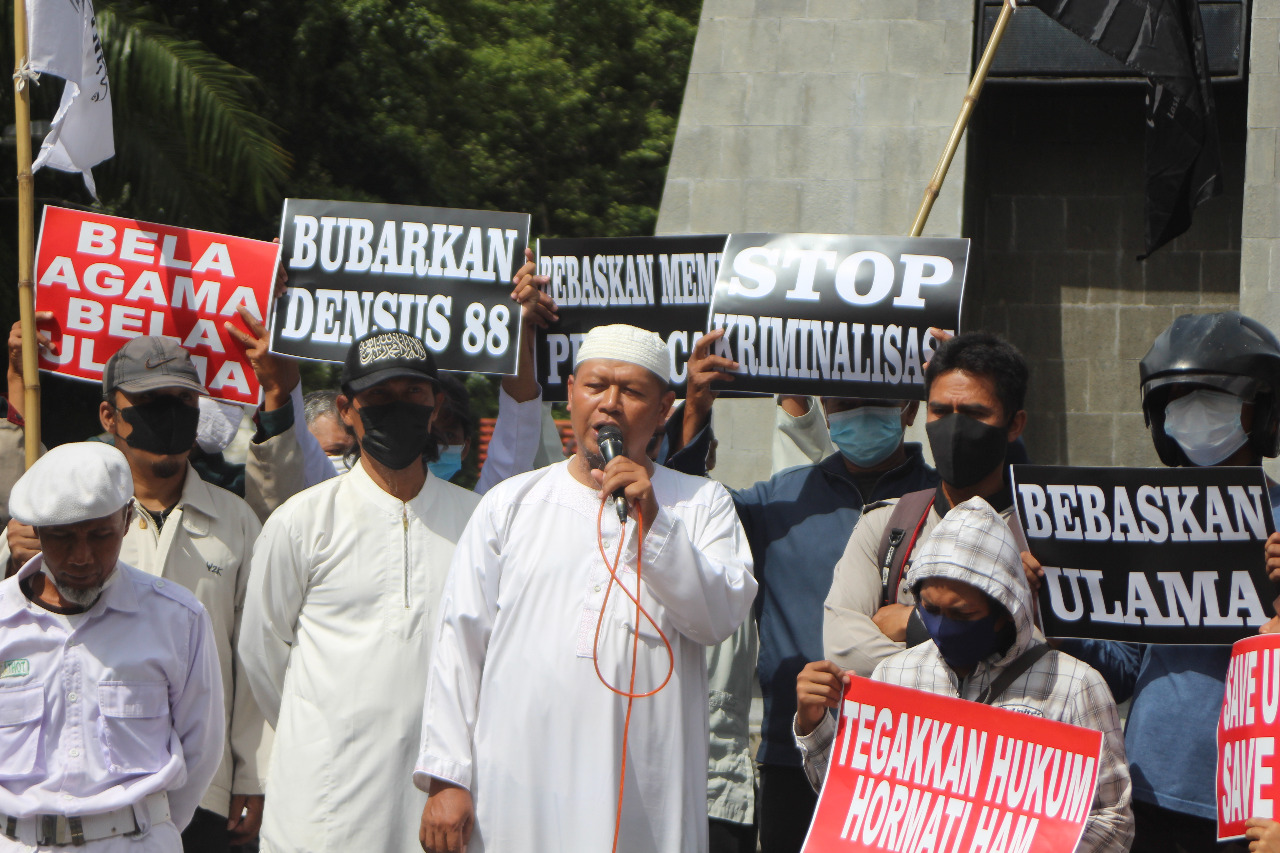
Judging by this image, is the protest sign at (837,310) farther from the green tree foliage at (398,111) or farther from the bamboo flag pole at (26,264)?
the green tree foliage at (398,111)

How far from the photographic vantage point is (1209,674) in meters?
3.94

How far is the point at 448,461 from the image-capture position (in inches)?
237

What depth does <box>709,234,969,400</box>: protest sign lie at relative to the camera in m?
5.06

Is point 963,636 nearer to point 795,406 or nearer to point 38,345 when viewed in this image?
point 795,406

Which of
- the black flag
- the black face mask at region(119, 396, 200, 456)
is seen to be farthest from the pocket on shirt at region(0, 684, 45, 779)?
the black flag

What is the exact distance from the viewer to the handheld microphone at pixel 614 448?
147 inches

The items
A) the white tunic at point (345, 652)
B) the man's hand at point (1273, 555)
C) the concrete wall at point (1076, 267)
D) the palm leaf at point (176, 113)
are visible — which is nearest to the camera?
the man's hand at point (1273, 555)

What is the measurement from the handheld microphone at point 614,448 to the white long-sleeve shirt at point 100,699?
1.18 m

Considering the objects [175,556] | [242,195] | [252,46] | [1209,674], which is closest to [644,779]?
[1209,674]

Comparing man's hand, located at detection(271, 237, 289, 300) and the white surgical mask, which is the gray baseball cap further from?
the white surgical mask

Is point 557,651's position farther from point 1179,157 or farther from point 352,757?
point 1179,157

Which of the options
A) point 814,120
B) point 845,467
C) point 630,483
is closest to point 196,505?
point 630,483

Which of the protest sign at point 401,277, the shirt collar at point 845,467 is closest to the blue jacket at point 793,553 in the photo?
the shirt collar at point 845,467

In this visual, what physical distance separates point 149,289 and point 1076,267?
672 cm
